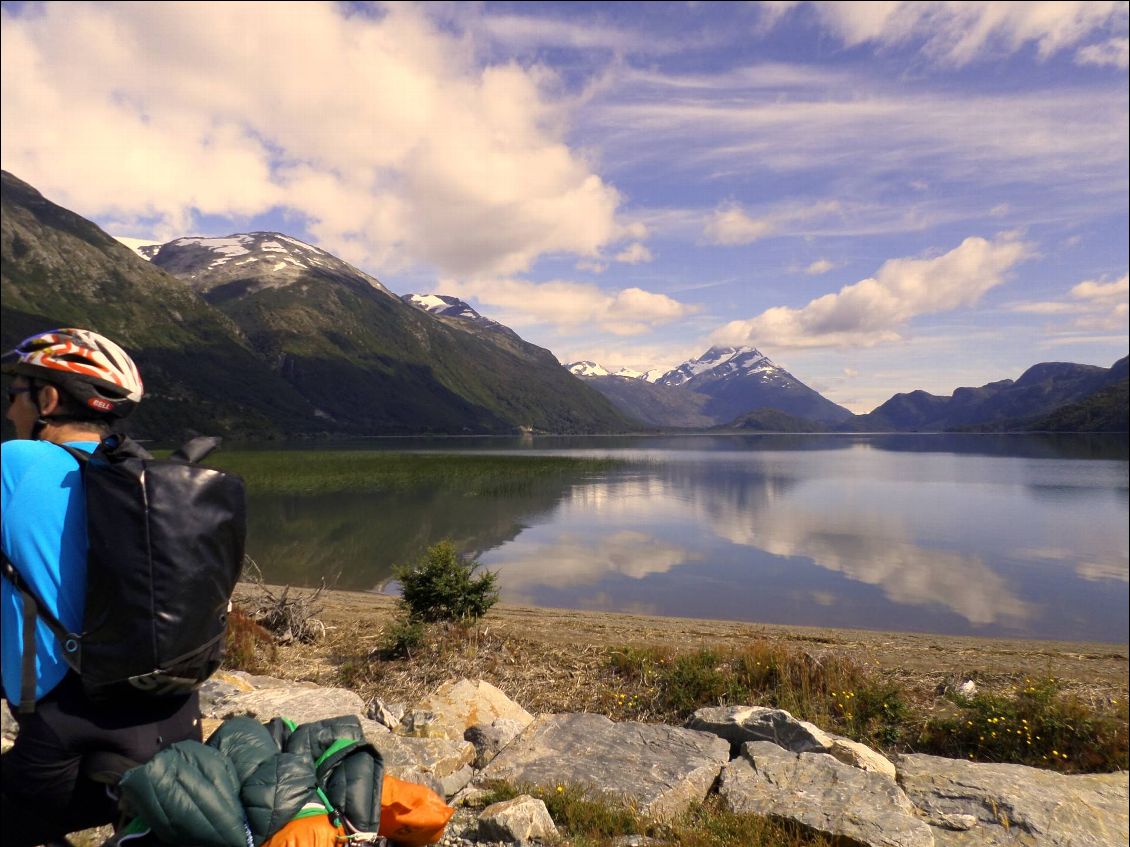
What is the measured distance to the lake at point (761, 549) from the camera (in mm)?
24438

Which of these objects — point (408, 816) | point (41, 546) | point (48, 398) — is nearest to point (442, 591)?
point (408, 816)

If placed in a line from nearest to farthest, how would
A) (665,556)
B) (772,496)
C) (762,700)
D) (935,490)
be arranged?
(762,700), (665,556), (772,496), (935,490)

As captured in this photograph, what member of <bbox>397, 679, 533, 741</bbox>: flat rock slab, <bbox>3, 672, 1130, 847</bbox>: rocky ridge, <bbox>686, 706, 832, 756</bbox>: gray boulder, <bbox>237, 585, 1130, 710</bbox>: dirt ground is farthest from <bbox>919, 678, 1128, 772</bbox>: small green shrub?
<bbox>397, 679, 533, 741</bbox>: flat rock slab

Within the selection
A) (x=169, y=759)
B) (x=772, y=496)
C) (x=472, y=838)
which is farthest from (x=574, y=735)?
(x=772, y=496)

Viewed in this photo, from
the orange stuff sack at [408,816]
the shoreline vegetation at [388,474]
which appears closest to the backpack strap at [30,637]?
the orange stuff sack at [408,816]

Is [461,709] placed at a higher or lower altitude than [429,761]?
lower

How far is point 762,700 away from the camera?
9734 millimetres

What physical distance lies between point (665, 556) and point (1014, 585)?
50.9 ft

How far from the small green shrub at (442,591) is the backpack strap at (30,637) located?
10797 mm

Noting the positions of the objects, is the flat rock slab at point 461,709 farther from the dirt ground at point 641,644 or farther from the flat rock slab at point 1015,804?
the flat rock slab at point 1015,804

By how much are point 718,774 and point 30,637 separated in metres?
6.47

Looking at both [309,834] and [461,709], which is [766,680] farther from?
[309,834]

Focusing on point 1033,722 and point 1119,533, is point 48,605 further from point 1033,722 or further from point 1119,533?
point 1119,533

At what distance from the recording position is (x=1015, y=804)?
6.48m
